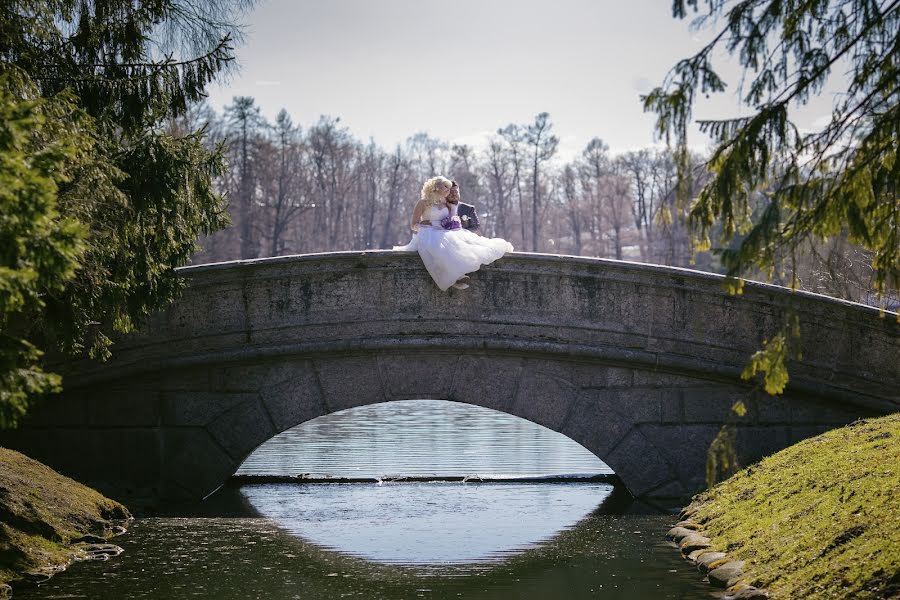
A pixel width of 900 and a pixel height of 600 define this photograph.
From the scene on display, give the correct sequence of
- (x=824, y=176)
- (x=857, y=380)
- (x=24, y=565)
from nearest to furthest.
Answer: (x=824, y=176), (x=24, y=565), (x=857, y=380)

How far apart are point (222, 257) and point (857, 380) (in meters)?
43.9

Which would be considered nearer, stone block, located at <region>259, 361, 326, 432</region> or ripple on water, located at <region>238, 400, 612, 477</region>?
stone block, located at <region>259, 361, 326, 432</region>

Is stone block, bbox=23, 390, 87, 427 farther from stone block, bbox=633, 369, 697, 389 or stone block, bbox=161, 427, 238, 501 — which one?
stone block, bbox=633, 369, 697, 389

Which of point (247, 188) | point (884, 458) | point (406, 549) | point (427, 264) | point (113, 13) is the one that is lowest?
point (406, 549)

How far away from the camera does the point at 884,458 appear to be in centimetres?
809

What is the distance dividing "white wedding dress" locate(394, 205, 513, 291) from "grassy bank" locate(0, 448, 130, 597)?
12.0 ft

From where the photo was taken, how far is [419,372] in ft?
38.0

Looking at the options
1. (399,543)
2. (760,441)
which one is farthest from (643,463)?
(399,543)

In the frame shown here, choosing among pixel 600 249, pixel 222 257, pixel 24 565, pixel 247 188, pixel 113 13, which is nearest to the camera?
pixel 24 565

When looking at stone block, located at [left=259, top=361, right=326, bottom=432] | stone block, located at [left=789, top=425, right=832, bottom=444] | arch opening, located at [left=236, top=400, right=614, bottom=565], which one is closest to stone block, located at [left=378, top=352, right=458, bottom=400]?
stone block, located at [left=259, top=361, right=326, bottom=432]

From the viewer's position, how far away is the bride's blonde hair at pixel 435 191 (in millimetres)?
12062

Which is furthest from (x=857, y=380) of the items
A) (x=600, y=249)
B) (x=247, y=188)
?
(x=600, y=249)

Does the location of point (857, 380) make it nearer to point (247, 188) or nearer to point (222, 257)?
point (222, 257)

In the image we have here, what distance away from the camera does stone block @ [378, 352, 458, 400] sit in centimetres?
1157
